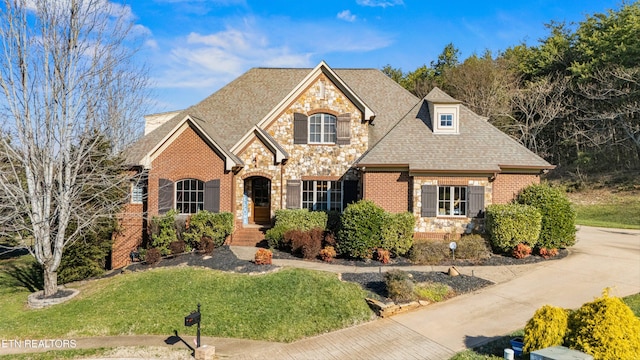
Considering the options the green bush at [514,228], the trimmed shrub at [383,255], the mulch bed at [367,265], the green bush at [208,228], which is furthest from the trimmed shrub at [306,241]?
the green bush at [514,228]

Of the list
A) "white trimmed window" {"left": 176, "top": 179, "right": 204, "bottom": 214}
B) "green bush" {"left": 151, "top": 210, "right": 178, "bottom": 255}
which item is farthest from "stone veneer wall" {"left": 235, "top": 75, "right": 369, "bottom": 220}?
"green bush" {"left": 151, "top": 210, "right": 178, "bottom": 255}

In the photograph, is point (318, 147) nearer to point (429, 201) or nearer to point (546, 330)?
point (429, 201)

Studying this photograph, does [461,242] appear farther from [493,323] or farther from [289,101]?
[289,101]

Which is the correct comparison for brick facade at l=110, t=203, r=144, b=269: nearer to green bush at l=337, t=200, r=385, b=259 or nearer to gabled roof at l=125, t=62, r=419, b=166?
gabled roof at l=125, t=62, r=419, b=166

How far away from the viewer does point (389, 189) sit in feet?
58.4

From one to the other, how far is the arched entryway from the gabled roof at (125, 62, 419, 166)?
2425mm

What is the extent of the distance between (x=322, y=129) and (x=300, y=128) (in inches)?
44.8

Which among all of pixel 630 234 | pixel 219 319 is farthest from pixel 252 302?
pixel 630 234

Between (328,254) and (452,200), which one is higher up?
(452,200)

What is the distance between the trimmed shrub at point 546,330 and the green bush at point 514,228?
8.50 meters

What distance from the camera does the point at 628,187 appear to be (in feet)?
116

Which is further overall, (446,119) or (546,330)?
(446,119)

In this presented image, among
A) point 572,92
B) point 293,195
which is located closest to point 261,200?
point 293,195

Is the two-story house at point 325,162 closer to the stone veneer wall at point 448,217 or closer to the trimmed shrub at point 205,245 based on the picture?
the stone veneer wall at point 448,217
